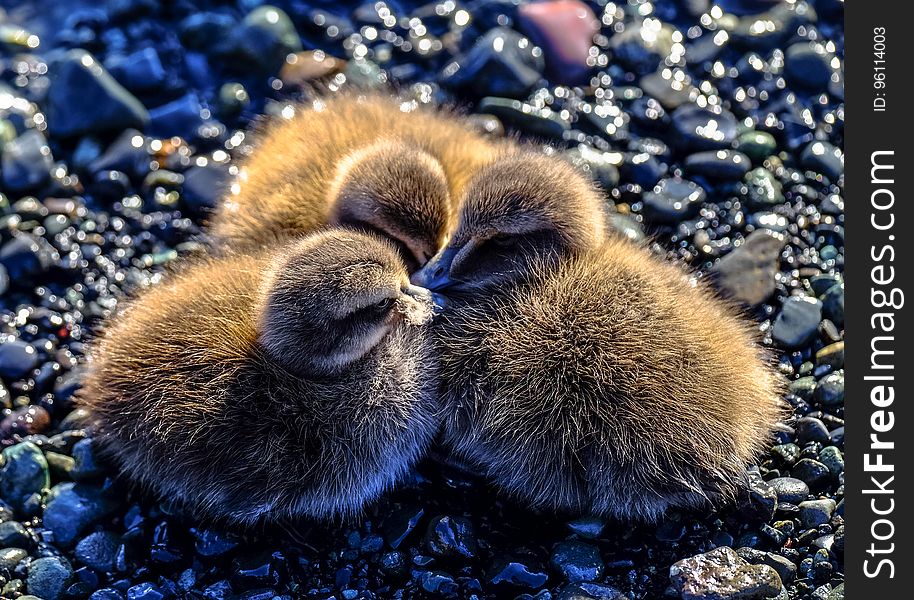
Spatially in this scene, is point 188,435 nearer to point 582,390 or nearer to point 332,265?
point 332,265

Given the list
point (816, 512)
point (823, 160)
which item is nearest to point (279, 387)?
point (816, 512)

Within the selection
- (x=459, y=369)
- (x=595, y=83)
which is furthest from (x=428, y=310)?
(x=595, y=83)

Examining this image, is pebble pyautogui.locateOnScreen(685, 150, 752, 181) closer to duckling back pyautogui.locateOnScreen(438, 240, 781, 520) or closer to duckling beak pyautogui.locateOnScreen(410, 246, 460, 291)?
duckling back pyautogui.locateOnScreen(438, 240, 781, 520)

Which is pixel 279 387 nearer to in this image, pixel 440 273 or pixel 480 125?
pixel 440 273

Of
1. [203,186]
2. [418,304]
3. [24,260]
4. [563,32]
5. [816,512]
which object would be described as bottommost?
[816,512]

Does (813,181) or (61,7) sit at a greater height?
(61,7)

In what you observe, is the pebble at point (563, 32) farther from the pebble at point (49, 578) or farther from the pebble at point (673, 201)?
the pebble at point (49, 578)

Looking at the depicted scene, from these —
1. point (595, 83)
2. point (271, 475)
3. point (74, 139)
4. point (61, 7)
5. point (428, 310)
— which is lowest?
point (271, 475)
